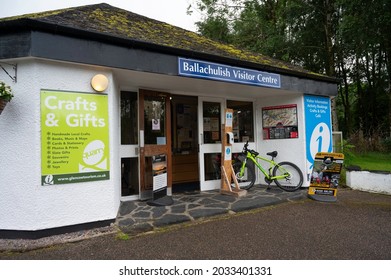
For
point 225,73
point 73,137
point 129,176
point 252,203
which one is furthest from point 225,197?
point 73,137

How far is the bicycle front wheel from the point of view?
21.6ft

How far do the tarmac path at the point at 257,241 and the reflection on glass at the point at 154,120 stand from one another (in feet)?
7.28

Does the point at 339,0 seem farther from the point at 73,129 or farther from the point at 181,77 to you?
the point at 73,129

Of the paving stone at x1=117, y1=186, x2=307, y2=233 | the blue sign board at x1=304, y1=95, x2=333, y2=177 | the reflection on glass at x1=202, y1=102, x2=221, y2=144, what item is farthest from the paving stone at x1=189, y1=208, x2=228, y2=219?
the blue sign board at x1=304, y1=95, x2=333, y2=177

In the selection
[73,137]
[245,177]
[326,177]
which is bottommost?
[245,177]

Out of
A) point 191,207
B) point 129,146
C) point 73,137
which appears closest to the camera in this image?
point 73,137

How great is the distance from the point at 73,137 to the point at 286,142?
522cm

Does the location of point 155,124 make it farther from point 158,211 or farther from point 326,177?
point 326,177

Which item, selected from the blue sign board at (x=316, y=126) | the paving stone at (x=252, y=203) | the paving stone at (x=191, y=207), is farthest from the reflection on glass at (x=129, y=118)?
the blue sign board at (x=316, y=126)

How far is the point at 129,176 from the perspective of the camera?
573cm

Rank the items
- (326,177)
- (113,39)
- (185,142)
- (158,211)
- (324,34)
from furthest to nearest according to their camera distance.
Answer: (324,34) < (185,142) < (326,177) < (158,211) < (113,39)

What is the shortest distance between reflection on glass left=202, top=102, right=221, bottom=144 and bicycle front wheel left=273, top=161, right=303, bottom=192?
174cm

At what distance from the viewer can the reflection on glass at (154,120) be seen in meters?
5.74

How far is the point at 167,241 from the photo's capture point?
3590mm
